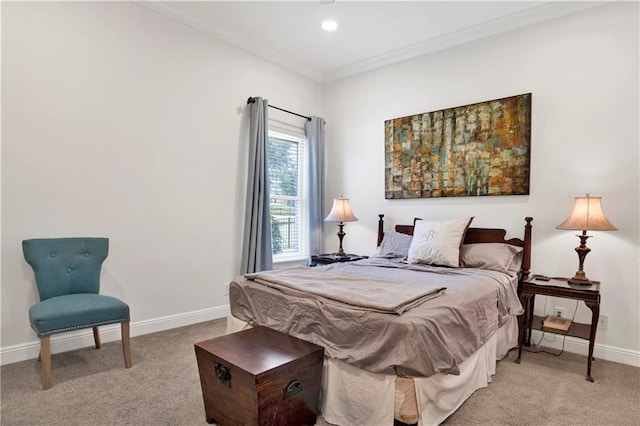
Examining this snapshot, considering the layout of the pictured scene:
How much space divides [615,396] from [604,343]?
0.78 m

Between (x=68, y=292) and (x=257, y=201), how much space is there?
187cm

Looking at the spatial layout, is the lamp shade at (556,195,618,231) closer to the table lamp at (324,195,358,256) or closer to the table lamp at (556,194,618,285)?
the table lamp at (556,194,618,285)

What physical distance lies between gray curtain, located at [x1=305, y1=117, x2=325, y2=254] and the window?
108 millimetres

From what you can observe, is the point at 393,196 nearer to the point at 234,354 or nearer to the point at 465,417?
the point at 465,417

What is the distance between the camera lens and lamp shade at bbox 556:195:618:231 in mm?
2672

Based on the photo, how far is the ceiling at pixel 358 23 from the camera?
3.25 m

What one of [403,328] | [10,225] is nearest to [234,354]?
[403,328]

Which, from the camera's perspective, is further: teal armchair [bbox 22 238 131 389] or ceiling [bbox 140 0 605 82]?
ceiling [bbox 140 0 605 82]

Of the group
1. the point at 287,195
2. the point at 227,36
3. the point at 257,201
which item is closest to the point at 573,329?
the point at 257,201

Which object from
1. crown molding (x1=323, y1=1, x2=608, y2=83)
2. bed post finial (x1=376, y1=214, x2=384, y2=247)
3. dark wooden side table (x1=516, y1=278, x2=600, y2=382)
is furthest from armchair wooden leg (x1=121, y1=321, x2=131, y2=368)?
crown molding (x1=323, y1=1, x2=608, y2=83)

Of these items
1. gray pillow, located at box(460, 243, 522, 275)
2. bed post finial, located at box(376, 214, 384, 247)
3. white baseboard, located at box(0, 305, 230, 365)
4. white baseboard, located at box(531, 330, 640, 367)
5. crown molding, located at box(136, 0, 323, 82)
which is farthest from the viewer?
bed post finial, located at box(376, 214, 384, 247)

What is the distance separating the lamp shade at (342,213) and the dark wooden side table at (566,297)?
1948 millimetres

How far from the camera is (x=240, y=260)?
400 centimetres

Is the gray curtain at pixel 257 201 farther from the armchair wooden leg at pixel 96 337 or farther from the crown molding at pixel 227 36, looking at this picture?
the armchair wooden leg at pixel 96 337
